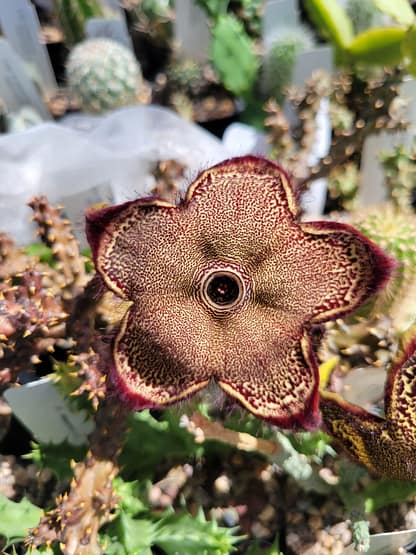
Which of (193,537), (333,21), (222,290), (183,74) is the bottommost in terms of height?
(193,537)

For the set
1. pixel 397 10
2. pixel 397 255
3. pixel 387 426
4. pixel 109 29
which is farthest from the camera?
pixel 109 29

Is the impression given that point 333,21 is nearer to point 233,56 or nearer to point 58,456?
point 233,56

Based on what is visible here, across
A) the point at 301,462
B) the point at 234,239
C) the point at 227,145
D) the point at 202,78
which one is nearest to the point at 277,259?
the point at 234,239

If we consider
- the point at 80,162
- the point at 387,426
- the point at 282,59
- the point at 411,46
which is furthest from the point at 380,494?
the point at 282,59

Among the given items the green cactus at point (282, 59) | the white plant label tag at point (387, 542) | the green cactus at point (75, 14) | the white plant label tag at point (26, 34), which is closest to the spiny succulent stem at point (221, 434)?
the white plant label tag at point (387, 542)

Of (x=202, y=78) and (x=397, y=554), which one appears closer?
(x=397, y=554)

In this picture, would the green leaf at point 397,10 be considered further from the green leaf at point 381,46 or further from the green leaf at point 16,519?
the green leaf at point 16,519

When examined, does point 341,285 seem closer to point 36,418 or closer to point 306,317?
point 306,317
